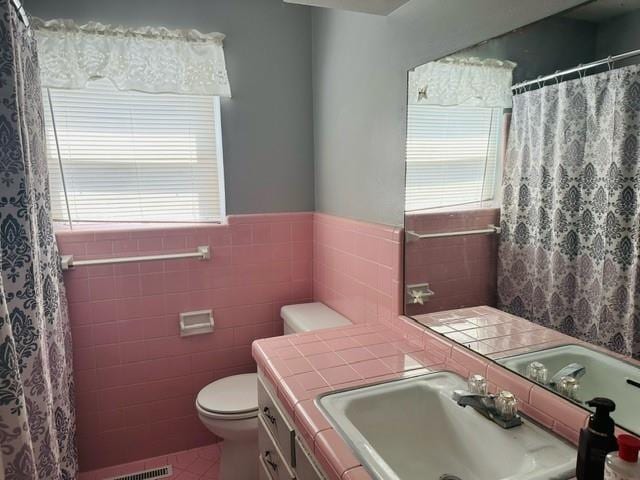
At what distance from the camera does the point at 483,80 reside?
4.06ft

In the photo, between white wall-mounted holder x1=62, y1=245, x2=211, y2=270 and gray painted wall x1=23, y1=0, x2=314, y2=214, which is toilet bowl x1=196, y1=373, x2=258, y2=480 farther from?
gray painted wall x1=23, y1=0, x2=314, y2=214

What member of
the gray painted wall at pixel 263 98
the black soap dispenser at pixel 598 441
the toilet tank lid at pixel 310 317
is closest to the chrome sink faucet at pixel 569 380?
the black soap dispenser at pixel 598 441

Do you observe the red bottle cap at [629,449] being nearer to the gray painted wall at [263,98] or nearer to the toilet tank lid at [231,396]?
the toilet tank lid at [231,396]

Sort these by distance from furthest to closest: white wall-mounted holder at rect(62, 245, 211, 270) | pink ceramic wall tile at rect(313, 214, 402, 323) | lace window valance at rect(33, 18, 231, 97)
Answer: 1. white wall-mounted holder at rect(62, 245, 211, 270)
2. lace window valance at rect(33, 18, 231, 97)
3. pink ceramic wall tile at rect(313, 214, 402, 323)

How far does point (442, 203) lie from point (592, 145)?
1.90 ft

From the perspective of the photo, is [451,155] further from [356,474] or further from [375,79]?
[356,474]

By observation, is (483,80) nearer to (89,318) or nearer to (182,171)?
(182,171)

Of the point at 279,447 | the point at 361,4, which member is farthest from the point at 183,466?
the point at 361,4

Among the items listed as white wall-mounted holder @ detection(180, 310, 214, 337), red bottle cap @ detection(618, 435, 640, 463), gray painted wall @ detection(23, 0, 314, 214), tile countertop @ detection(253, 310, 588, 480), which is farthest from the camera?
white wall-mounted holder @ detection(180, 310, 214, 337)

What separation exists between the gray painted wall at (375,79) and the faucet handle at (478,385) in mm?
673

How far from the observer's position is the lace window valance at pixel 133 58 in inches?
72.9

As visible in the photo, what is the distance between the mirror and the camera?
2.94 ft

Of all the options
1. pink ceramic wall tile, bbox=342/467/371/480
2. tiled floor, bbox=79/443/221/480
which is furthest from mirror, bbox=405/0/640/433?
tiled floor, bbox=79/443/221/480

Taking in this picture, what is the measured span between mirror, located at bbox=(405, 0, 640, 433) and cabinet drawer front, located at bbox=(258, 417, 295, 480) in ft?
2.12
